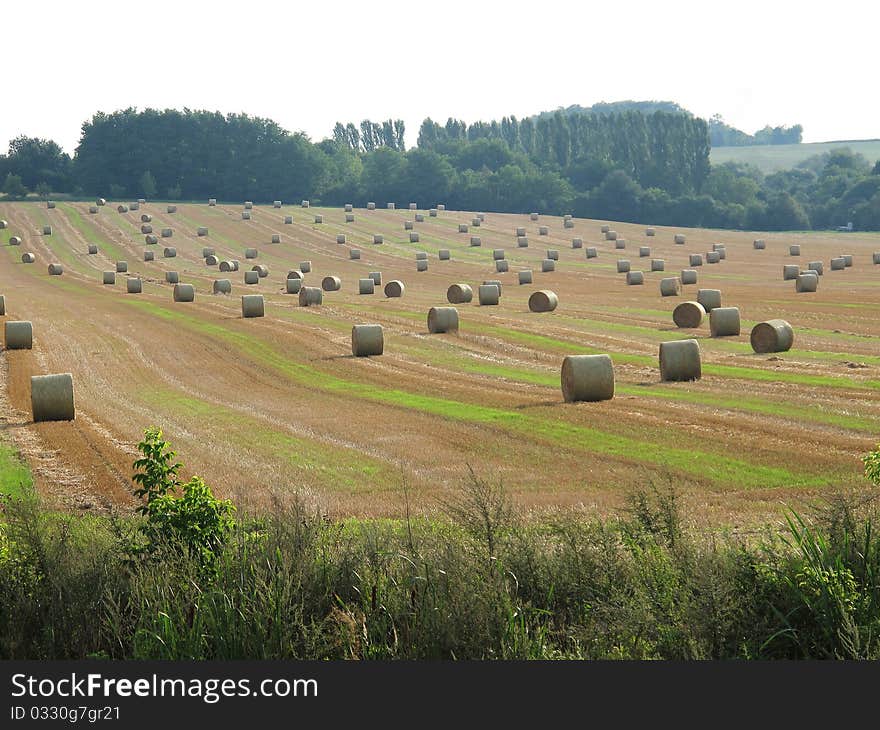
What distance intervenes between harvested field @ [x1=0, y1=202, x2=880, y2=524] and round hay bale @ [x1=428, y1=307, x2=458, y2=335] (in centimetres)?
84

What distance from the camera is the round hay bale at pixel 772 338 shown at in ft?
124

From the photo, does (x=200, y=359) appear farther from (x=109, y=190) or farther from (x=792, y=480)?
(x=109, y=190)

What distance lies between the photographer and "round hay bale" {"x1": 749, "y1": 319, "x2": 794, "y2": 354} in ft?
124

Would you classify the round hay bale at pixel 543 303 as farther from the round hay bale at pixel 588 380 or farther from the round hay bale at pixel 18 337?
the round hay bale at pixel 588 380

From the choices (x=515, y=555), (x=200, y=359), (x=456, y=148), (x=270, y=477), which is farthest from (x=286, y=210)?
(x=515, y=555)

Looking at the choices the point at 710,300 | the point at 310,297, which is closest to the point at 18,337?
the point at 310,297

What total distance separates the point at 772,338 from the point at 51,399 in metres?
22.7

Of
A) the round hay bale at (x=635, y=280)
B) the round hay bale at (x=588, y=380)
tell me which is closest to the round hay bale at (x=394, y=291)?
the round hay bale at (x=635, y=280)

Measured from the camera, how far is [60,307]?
6016cm

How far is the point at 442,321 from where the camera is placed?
151 ft

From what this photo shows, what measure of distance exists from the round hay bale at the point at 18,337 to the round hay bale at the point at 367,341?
498 inches

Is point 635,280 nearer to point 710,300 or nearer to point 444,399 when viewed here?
point 710,300

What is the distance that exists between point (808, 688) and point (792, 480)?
1201cm

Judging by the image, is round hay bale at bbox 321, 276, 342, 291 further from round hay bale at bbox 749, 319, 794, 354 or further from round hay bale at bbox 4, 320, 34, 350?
round hay bale at bbox 749, 319, 794, 354
